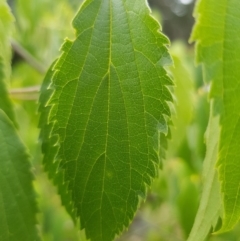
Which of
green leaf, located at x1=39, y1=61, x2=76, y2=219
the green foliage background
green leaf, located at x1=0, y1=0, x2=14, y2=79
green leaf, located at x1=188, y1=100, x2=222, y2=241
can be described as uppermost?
green leaf, located at x1=0, y1=0, x2=14, y2=79

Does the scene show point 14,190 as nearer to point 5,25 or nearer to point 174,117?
point 5,25

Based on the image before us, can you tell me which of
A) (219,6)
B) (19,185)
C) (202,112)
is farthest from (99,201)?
(202,112)

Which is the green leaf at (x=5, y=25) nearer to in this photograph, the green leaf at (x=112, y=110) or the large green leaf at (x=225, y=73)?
the green leaf at (x=112, y=110)

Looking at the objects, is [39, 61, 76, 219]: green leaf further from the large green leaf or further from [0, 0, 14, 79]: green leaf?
the large green leaf

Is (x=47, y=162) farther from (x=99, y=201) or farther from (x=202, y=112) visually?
(x=202, y=112)

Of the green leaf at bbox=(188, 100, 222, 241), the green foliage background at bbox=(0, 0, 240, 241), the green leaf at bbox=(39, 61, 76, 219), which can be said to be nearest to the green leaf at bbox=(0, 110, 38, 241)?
the green leaf at bbox=(39, 61, 76, 219)

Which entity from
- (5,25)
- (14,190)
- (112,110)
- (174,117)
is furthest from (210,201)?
(174,117)

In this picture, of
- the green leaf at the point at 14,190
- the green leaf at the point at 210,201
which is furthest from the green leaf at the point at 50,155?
the green leaf at the point at 210,201
